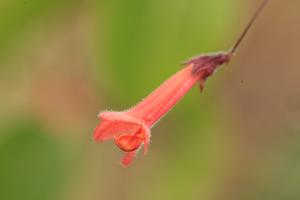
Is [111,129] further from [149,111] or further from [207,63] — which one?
[207,63]

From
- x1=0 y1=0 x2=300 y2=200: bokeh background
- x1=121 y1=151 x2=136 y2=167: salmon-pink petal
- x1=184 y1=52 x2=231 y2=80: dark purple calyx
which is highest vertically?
x1=0 y1=0 x2=300 y2=200: bokeh background

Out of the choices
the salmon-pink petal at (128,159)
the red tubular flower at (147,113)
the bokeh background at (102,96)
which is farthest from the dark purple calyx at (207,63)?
the salmon-pink petal at (128,159)

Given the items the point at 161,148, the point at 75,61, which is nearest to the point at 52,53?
the point at 75,61

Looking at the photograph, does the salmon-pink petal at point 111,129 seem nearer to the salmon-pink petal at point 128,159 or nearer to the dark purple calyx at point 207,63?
the salmon-pink petal at point 128,159

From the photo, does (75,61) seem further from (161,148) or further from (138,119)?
(138,119)

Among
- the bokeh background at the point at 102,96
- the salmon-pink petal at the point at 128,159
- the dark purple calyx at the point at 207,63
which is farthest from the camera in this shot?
the bokeh background at the point at 102,96

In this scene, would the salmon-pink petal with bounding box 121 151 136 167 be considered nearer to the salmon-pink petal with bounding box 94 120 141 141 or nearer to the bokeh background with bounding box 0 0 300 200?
the salmon-pink petal with bounding box 94 120 141 141

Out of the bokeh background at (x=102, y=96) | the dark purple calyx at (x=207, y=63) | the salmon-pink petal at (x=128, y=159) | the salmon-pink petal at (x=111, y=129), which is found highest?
the bokeh background at (x=102, y=96)

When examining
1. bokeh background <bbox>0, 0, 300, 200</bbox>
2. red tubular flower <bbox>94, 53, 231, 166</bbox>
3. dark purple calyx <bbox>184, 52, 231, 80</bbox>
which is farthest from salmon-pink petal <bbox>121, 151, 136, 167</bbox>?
bokeh background <bbox>0, 0, 300, 200</bbox>
